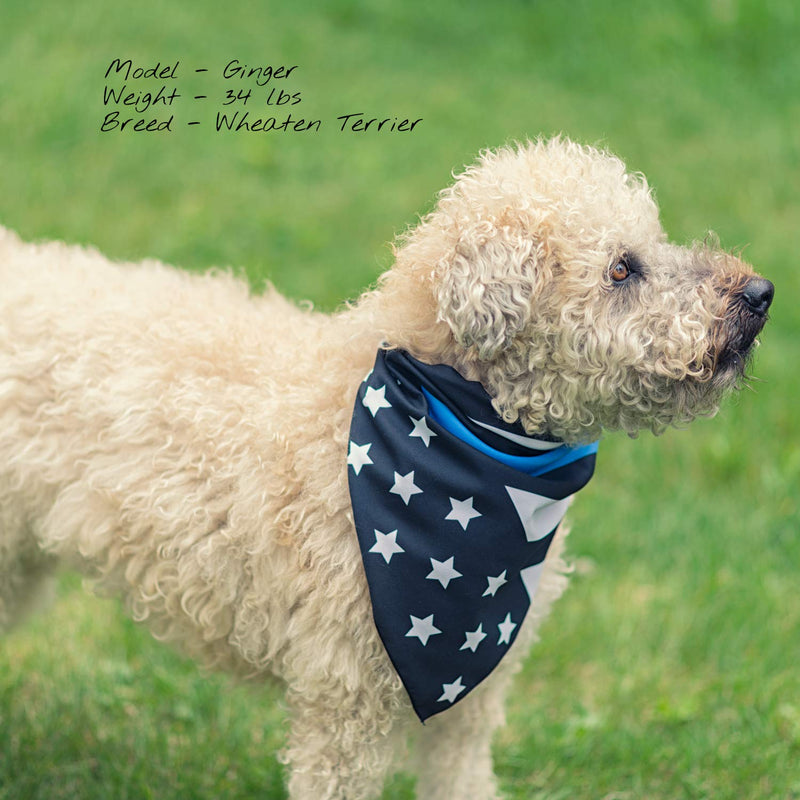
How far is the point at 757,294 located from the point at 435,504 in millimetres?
1074

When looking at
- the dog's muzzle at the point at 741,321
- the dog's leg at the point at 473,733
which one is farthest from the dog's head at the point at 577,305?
the dog's leg at the point at 473,733

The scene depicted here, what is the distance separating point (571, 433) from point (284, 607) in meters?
0.99

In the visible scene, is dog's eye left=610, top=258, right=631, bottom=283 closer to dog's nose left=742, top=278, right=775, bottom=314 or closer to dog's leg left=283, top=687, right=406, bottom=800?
dog's nose left=742, top=278, right=775, bottom=314

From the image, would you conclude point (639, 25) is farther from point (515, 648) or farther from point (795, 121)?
point (515, 648)

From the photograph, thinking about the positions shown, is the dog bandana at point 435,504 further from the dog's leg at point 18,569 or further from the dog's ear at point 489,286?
the dog's leg at point 18,569

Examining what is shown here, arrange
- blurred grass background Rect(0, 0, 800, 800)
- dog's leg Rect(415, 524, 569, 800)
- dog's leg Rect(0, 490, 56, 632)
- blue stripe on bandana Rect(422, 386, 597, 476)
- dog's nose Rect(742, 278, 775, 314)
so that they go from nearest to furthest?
dog's nose Rect(742, 278, 775, 314)
blue stripe on bandana Rect(422, 386, 597, 476)
dog's leg Rect(0, 490, 56, 632)
dog's leg Rect(415, 524, 569, 800)
blurred grass background Rect(0, 0, 800, 800)

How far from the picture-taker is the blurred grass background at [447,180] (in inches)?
167

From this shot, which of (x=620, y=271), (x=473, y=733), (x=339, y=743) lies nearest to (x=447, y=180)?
(x=473, y=733)

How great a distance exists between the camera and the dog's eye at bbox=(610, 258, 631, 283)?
9.63ft

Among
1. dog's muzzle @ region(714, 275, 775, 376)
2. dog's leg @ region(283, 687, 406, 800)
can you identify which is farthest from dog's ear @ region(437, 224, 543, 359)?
dog's leg @ region(283, 687, 406, 800)

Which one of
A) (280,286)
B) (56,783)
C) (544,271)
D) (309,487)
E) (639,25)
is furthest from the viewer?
(639,25)

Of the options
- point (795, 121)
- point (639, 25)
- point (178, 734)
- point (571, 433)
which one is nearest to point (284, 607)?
point (571, 433)

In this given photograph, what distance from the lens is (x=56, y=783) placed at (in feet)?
13.2

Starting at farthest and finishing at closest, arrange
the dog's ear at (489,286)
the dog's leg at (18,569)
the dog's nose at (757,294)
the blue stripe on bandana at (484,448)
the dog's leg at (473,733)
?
the dog's leg at (473,733)
the dog's leg at (18,569)
the blue stripe on bandana at (484,448)
the dog's nose at (757,294)
the dog's ear at (489,286)
